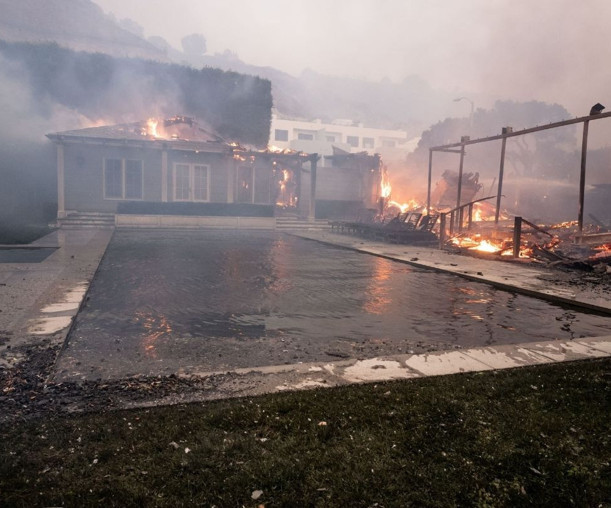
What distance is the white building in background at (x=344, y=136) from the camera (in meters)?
74.3

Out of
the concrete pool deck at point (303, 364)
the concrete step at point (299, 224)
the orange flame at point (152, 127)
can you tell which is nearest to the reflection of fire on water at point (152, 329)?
the concrete pool deck at point (303, 364)

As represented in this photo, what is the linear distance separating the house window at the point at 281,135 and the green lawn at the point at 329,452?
73478 millimetres

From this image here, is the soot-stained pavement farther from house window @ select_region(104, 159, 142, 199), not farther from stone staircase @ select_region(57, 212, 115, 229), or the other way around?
house window @ select_region(104, 159, 142, 199)

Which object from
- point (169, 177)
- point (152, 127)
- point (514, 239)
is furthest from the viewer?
point (152, 127)

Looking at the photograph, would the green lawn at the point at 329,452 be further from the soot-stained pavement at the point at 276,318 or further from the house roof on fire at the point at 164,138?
the house roof on fire at the point at 164,138

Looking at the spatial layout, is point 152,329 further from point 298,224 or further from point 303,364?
point 298,224

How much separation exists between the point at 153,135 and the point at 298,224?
9944mm

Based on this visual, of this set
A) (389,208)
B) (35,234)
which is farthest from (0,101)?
(389,208)

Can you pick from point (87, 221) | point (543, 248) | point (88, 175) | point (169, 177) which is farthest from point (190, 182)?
point (543, 248)

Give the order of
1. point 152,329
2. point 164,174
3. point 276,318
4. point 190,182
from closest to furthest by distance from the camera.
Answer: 1. point 152,329
2. point 276,318
3. point 164,174
4. point 190,182

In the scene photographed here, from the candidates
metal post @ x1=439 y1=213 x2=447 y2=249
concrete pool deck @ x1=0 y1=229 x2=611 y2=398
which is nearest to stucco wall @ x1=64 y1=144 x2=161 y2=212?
concrete pool deck @ x1=0 y1=229 x2=611 y2=398

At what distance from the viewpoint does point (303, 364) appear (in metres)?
4.34

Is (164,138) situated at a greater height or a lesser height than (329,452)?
greater

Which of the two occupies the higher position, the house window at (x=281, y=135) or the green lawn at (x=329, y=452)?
the house window at (x=281, y=135)
